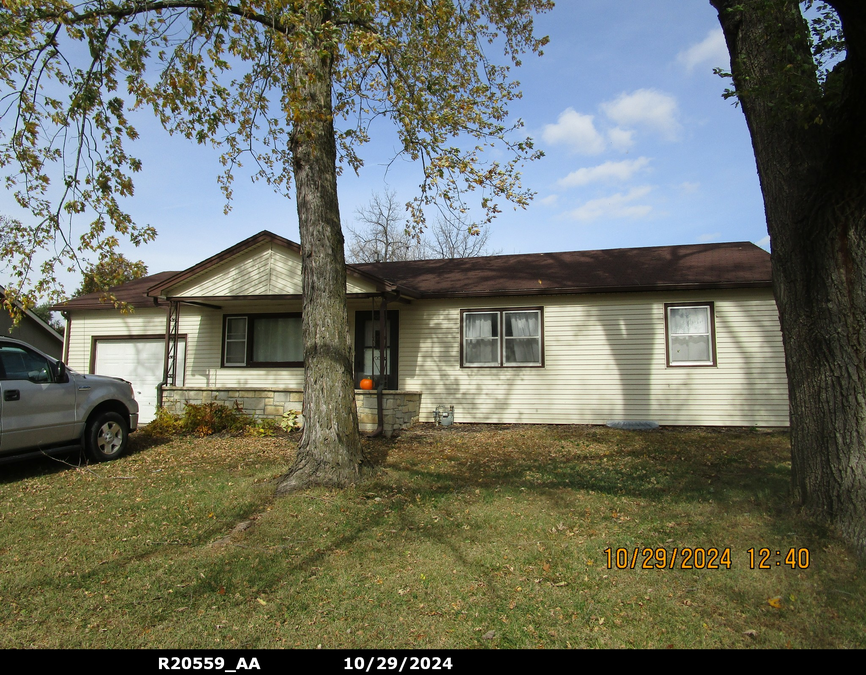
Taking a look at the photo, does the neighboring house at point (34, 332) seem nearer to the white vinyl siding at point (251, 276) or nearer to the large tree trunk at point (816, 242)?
the white vinyl siding at point (251, 276)

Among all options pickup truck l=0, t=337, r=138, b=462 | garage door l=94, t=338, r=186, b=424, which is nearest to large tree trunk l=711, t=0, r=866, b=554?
pickup truck l=0, t=337, r=138, b=462

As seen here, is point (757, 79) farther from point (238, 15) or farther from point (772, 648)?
point (238, 15)

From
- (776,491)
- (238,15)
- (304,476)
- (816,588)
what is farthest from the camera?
(238,15)

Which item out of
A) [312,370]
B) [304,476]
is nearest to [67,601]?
[304,476]

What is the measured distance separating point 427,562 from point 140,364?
1191 centimetres

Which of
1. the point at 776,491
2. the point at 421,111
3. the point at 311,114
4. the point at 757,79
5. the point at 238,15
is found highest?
the point at 238,15

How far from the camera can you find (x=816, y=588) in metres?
3.67

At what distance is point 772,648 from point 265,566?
11.1 feet

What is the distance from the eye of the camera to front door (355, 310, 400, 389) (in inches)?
490

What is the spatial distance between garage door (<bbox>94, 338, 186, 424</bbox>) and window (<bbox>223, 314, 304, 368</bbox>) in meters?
1.26

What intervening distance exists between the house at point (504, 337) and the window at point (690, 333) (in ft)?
0.07

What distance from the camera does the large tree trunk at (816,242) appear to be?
4047 millimetres

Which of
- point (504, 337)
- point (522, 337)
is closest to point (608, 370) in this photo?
point (522, 337)

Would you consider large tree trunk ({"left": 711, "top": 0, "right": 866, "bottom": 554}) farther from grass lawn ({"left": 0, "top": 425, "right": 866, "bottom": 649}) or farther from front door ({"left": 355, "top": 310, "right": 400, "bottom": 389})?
front door ({"left": 355, "top": 310, "right": 400, "bottom": 389})
